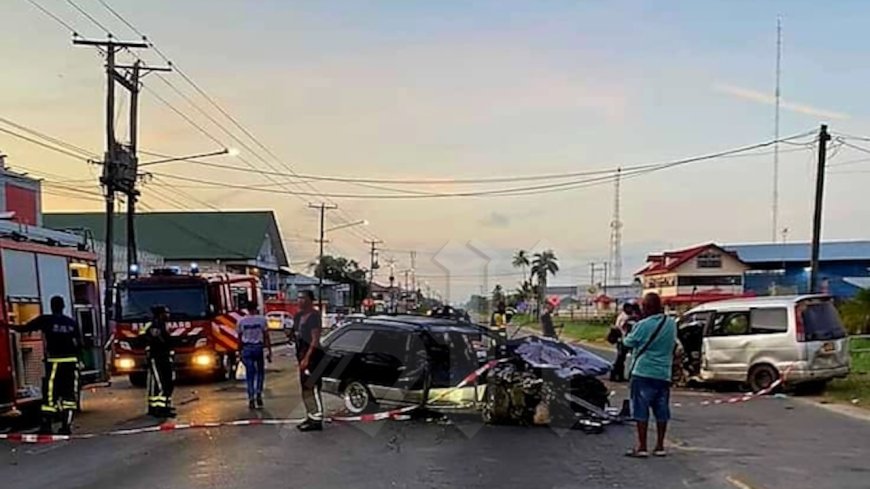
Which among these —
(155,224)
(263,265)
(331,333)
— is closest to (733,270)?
(263,265)

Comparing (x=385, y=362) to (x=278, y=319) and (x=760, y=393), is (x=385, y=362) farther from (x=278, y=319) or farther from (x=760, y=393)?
(x=278, y=319)

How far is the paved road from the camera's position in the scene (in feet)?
34.3

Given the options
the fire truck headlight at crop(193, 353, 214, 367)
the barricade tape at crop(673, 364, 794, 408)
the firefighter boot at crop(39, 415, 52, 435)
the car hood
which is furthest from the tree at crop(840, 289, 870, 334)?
the firefighter boot at crop(39, 415, 52, 435)

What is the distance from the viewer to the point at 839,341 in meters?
20.3

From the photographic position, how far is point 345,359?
16516mm

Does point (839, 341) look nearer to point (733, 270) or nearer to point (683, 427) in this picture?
point (683, 427)

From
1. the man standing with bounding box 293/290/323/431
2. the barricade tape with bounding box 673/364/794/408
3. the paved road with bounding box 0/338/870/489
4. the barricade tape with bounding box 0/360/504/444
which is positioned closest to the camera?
the paved road with bounding box 0/338/870/489

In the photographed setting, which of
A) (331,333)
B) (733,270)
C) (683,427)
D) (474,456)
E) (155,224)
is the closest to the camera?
(474,456)

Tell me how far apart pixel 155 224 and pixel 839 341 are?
65090 millimetres

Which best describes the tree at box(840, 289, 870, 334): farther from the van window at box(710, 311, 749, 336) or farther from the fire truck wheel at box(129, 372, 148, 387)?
the fire truck wheel at box(129, 372, 148, 387)

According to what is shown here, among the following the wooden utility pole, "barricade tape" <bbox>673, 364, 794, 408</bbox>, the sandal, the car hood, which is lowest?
"barricade tape" <bbox>673, 364, 794, 408</bbox>


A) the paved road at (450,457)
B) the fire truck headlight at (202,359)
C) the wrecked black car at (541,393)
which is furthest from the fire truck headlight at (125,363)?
the wrecked black car at (541,393)

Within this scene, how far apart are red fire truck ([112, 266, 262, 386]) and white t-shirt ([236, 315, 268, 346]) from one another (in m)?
5.16

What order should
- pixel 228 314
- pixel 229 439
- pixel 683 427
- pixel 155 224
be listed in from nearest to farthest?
pixel 229 439, pixel 683 427, pixel 228 314, pixel 155 224
